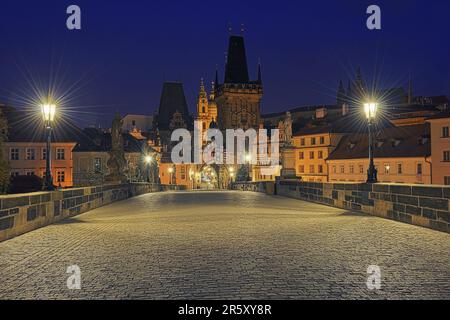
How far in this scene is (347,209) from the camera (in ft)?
59.0

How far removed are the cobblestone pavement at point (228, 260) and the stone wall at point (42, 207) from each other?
0.39 m

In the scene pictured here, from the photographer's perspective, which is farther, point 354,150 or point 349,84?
point 349,84

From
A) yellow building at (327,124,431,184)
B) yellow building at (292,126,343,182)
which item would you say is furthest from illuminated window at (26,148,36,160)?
yellow building at (327,124,431,184)

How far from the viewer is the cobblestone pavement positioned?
6258 millimetres

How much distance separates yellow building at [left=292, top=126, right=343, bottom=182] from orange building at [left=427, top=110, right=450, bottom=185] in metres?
21.1

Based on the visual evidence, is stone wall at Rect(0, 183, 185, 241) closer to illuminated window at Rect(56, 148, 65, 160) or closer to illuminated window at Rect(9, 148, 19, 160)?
illuminated window at Rect(9, 148, 19, 160)

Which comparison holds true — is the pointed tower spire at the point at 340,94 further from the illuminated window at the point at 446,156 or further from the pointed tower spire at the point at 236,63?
the illuminated window at the point at 446,156

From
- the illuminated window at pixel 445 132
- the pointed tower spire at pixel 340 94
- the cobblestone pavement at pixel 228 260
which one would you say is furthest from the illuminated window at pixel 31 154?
the pointed tower spire at pixel 340 94

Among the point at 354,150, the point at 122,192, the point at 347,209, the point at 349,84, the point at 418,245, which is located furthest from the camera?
the point at 349,84

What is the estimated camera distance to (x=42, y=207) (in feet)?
44.9
